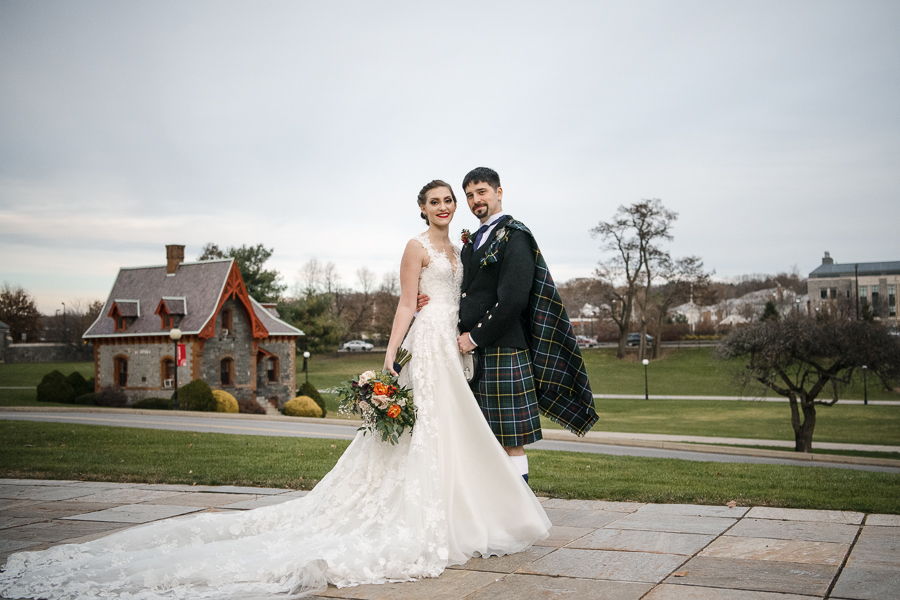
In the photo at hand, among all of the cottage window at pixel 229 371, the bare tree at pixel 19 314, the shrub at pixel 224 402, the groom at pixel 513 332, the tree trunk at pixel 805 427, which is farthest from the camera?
the bare tree at pixel 19 314

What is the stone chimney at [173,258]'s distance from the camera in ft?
111

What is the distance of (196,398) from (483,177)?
25151mm

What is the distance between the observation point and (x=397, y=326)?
15.2ft

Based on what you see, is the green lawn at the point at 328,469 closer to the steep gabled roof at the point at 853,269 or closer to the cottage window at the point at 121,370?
the cottage window at the point at 121,370

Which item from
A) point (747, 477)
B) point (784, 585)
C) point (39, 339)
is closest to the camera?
point (784, 585)

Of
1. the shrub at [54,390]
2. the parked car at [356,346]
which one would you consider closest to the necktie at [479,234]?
the shrub at [54,390]

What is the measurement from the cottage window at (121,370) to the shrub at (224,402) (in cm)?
664

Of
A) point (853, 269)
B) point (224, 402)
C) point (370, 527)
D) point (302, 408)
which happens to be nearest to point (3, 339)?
point (224, 402)

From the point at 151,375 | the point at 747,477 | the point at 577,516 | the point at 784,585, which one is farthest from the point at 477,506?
the point at 151,375

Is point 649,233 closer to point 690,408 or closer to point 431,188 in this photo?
point 690,408

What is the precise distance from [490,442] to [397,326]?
3.36 feet

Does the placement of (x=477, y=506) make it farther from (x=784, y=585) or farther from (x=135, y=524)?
(x=135, y=524)

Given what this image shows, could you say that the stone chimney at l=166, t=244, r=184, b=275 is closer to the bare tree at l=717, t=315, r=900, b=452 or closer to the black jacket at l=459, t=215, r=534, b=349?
the bare tree at l=717, t=315, r=900, b=452

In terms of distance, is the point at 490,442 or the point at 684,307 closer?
the point at 490,442
